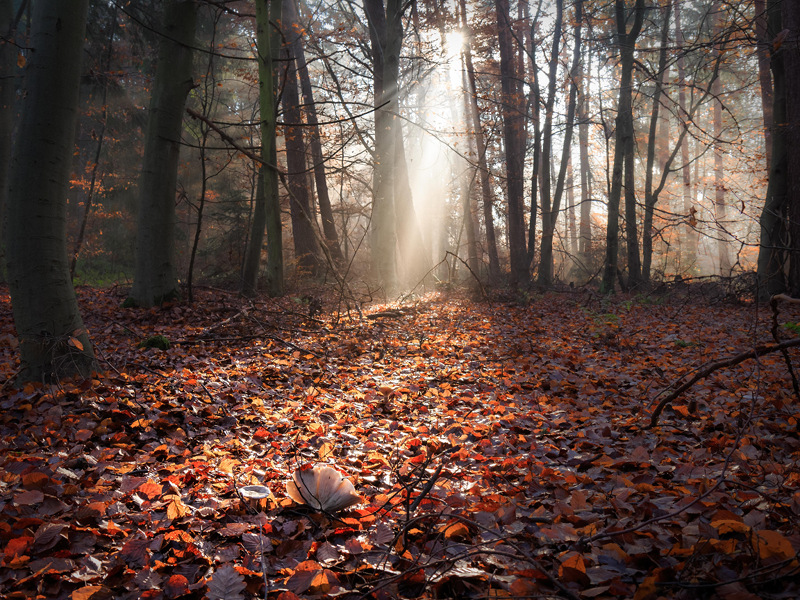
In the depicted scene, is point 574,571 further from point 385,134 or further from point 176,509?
point 385,134

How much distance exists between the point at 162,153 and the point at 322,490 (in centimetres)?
654

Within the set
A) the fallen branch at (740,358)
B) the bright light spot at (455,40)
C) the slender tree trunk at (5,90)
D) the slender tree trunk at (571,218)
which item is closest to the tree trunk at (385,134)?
the bright light spot at (455,40)

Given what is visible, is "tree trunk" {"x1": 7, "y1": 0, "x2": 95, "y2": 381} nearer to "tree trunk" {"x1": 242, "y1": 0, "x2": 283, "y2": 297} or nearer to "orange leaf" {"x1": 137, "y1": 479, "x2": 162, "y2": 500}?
"orange leaf" {"x1": 137, "y1": 479, "x2": 162, "y2": 500}

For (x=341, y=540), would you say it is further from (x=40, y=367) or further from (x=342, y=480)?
(x=40, y=367)

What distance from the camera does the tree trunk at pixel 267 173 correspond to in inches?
291

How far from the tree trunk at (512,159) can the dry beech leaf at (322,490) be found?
11481mm

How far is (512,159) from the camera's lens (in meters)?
14.0

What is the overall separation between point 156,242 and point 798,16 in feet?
35.3

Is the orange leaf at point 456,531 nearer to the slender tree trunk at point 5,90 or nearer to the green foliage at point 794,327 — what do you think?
the green foliage at point 794,327

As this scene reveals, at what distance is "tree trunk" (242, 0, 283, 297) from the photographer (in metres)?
7.39

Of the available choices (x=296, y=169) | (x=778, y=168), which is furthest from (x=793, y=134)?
(x=296, y=169)

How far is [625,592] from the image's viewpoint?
153 cm

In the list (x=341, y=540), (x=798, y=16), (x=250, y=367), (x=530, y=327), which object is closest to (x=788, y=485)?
(x=341, y=540)

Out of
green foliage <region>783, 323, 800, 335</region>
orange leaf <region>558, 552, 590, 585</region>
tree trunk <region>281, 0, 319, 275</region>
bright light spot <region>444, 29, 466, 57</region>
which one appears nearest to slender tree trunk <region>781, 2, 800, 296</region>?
green foliage <region>783, 323, 800, 335</region>
